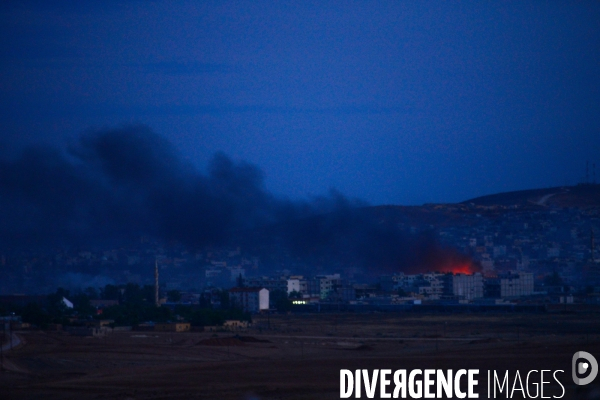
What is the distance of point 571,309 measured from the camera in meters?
71.2

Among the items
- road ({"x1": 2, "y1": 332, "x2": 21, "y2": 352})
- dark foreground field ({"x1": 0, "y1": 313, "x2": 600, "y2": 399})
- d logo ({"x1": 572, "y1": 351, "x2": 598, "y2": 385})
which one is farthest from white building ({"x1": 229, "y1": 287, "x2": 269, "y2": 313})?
d logo ({"x1": 572, "y1": 351, "x2": 598, "y2": 385})

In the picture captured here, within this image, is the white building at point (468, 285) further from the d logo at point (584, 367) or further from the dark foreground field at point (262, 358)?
the d logo at point (584, 367)

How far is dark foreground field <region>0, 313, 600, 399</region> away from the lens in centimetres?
2586

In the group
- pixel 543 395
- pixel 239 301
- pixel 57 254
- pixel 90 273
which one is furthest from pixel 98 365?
pixel 57 254

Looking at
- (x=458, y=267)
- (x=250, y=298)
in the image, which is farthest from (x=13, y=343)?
(x=458, y=267)

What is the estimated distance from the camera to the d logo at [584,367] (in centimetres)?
2483

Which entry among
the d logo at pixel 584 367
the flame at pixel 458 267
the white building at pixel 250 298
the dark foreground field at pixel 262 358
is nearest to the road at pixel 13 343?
the dark foreground field at pixel 262 358

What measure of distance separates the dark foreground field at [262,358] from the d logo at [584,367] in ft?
0.96

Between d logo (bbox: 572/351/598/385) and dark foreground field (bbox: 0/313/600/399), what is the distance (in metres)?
0.29

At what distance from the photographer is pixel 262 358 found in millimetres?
33844

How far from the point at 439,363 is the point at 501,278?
2716 inches

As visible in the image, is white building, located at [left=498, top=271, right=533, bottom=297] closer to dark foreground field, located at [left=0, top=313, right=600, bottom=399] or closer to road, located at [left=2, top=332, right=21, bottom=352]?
dark foreground field, located at [left=0, top=313, right=600, bottom=399]

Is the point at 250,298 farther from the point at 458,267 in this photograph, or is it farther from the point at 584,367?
the point at 584,367

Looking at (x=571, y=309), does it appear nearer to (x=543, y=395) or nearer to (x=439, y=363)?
(x=439, y=363)
